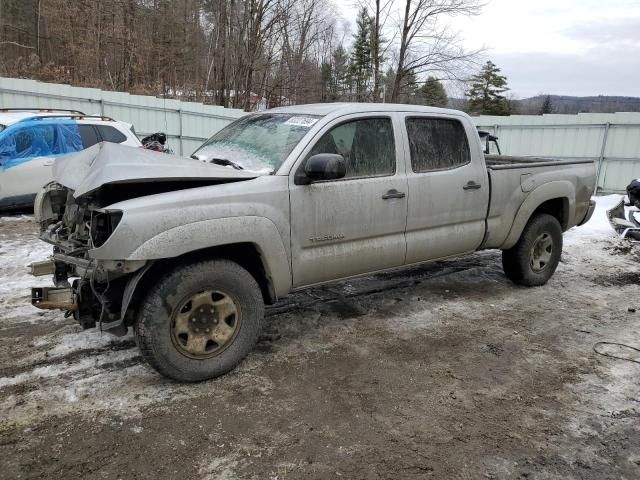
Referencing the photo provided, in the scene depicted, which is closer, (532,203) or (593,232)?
(532,203)

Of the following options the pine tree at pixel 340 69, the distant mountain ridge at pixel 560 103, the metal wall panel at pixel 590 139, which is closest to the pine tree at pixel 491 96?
the distant mountain ridge at pixel 560 103

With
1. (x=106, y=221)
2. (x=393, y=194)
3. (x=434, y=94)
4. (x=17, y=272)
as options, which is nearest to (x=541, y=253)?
(x=393, y=194)

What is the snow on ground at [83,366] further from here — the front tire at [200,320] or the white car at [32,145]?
the white car at [32,145]

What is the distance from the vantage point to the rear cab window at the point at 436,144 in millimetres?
4523

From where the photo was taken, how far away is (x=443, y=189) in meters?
4.63

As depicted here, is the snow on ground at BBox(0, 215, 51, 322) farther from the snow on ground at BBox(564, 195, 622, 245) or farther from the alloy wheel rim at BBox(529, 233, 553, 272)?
the snow on ground at BBox(564, 195, 622, 245)

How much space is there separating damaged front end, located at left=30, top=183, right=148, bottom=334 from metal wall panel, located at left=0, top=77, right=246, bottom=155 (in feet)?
41.1

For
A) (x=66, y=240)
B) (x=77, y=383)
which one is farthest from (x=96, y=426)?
(x=66, y=240)

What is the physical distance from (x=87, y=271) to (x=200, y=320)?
A: 31.4 inches

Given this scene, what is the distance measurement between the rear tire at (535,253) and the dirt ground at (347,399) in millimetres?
633

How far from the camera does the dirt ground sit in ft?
8.86

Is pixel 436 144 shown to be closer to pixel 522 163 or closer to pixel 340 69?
pixel 522 163

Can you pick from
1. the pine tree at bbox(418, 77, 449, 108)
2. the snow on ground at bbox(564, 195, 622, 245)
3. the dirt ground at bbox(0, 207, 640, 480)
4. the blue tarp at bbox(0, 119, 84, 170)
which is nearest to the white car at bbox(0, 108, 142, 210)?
the blue tarp at bbox(0, 119, 84, 170)

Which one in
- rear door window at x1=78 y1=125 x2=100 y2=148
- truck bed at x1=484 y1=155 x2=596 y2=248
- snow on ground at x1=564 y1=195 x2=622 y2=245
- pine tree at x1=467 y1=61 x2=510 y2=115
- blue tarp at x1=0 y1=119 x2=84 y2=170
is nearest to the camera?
truck bed at x1=484 y1=155 x2=596 y2=248
